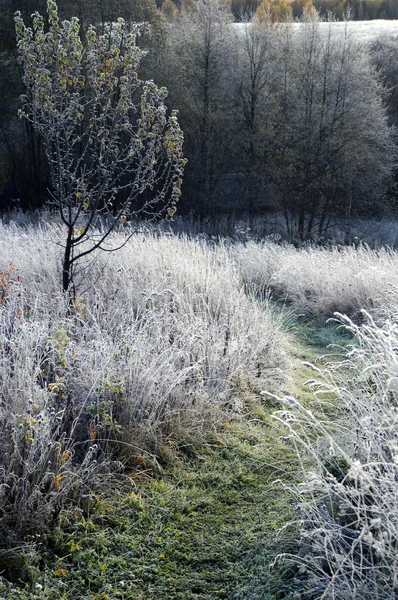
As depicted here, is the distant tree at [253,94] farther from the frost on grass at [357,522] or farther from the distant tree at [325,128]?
the frost on grass at [357,522]

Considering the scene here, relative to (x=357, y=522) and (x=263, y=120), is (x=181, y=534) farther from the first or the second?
(x=263, y=120)

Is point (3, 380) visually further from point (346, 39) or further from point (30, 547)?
point (346, 39)

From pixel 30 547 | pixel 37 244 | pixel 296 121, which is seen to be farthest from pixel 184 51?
pixel 30 547

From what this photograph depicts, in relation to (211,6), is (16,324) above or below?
below

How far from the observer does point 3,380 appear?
10.2 feet

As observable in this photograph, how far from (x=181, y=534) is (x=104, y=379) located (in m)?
0.97

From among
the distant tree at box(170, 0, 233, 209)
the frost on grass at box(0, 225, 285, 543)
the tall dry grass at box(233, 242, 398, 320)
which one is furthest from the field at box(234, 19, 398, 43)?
the frost on grass at box(0, 225, 285, 543)

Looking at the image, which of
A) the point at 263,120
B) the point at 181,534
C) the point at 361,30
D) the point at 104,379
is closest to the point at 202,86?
the point at 263,120

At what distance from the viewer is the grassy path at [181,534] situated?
8.04 ft

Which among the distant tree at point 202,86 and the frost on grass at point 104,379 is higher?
the distant tree at point 202,86

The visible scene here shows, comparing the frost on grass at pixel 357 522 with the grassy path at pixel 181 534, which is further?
the grassy path at pixel 181 534

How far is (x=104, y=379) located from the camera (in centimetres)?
328

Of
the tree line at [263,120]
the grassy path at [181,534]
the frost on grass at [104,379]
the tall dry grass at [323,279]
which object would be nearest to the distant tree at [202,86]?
the tree line at [263,120]

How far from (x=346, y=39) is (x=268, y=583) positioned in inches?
809
